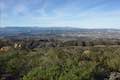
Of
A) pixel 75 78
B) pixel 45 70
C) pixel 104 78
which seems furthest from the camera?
pixel 104 78

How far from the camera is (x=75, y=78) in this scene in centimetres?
1961

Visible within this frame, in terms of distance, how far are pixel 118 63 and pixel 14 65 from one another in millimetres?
12881

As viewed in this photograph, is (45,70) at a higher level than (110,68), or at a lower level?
higher

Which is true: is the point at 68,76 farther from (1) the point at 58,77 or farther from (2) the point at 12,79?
(2) the point at 12,79

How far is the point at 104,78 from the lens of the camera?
79.3 ft

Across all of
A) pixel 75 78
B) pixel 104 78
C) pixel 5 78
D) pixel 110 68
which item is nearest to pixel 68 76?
pixel 75 78

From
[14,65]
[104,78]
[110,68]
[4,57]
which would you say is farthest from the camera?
[110,68]

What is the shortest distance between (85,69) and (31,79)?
4.41 metres

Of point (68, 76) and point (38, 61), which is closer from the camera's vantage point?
point (68, 76)

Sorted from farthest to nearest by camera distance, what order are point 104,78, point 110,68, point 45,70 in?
point 110,68, point 104,78, point 45,70

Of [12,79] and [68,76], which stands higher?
[68,76]

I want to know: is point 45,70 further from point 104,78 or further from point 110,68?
point 110,68

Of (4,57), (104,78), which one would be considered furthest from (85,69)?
(4,57)

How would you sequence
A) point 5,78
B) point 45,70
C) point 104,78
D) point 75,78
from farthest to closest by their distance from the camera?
1. point 5,78
2. point 104,78
3. point 45,70
4. point 75,78
